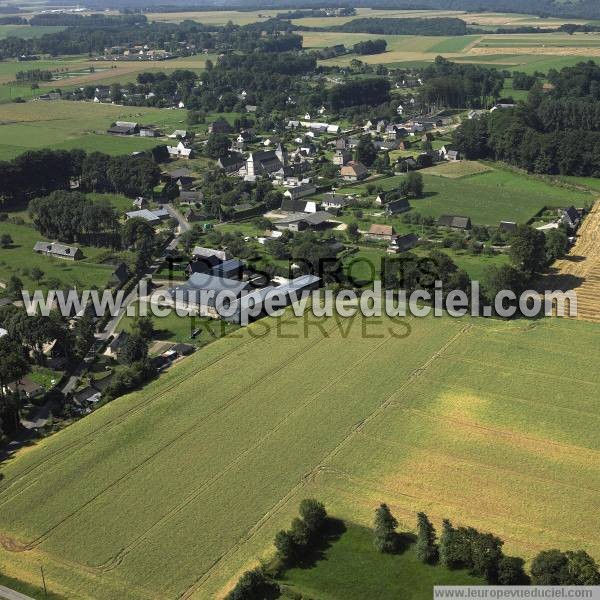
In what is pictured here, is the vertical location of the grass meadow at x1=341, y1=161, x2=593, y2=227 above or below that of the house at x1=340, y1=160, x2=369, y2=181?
below

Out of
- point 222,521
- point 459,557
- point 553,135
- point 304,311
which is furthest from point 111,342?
point 553,135

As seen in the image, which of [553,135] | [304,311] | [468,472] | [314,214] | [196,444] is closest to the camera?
[468,472]

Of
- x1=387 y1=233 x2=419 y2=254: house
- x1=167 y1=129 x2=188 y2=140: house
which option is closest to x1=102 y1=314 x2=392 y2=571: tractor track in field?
x1=387 y1=233 x2=419 y2=254: house

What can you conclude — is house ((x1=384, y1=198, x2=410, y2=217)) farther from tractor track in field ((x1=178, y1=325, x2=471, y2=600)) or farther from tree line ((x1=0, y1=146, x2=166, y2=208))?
tractor track in field ((x1=178, y1=325, x2=471, y2=600))

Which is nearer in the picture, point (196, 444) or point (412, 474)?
point (412, 474)

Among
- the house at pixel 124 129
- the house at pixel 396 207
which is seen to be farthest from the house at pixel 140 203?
the house at pixel 124 129

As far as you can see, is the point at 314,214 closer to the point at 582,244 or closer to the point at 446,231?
the point at 446,231

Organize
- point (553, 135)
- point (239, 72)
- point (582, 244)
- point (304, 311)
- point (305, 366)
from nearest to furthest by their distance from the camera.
Result: point (305, 366) → point (304, 311) → point (582, 244) → point (553, 135) → point (239, 72)
